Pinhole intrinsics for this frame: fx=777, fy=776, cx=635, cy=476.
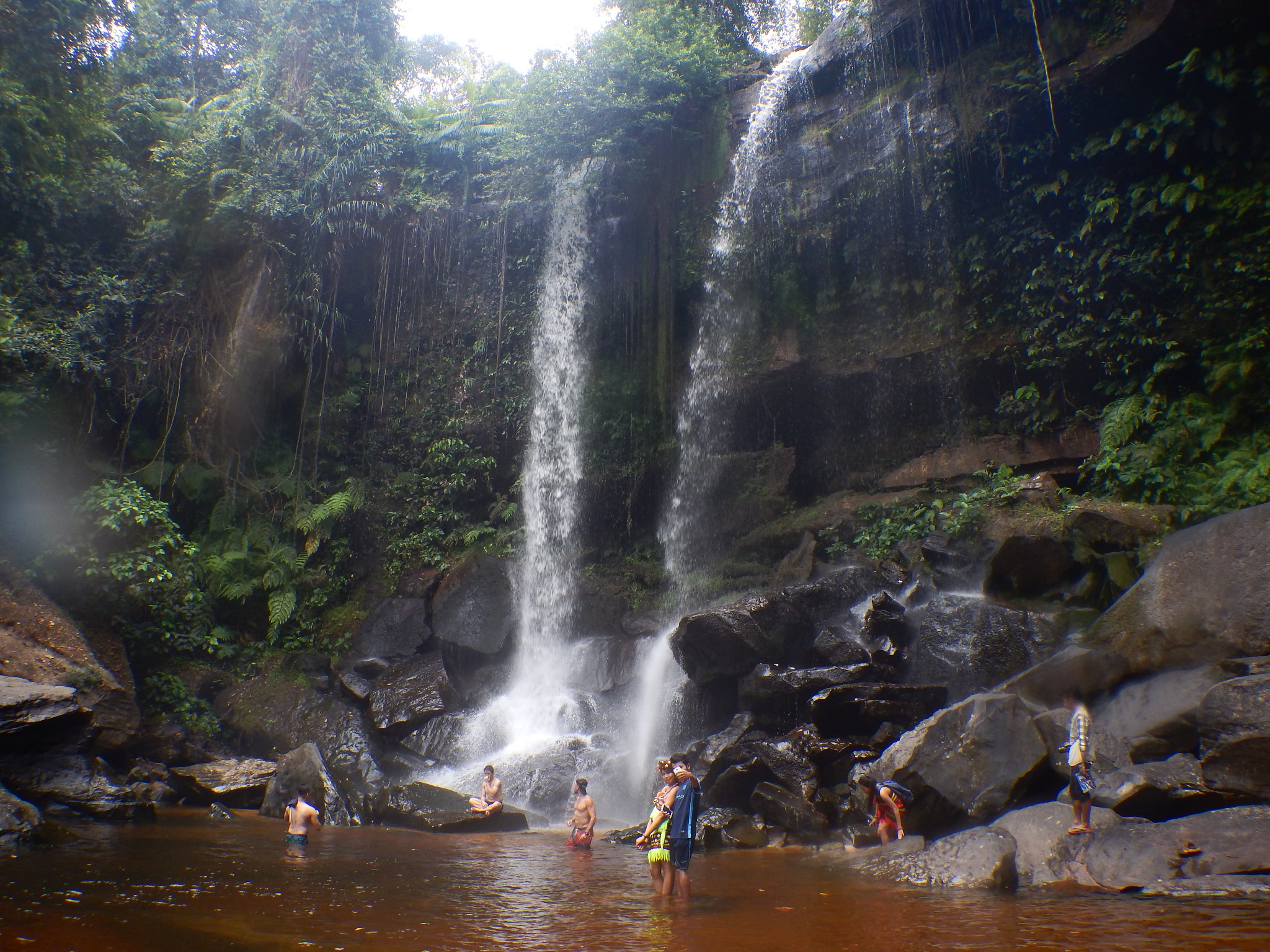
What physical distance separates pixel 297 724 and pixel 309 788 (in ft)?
9.60

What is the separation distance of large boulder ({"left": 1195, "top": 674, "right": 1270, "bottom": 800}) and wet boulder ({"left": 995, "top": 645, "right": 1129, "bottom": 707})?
73.2 inches

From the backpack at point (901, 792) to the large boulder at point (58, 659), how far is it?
882 cm

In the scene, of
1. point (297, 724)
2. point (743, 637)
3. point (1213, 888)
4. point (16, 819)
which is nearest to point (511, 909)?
point (1213, 888)

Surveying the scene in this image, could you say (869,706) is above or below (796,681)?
below

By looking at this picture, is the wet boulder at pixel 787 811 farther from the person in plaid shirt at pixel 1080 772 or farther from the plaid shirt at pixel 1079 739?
the plaid shirt at pixel 1079 739

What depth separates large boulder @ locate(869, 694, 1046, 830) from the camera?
22.6 ft

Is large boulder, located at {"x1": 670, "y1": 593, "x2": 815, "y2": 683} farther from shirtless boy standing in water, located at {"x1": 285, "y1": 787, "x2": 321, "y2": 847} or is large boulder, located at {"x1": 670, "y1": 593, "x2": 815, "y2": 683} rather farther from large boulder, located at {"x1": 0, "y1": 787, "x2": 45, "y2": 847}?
large boulder, located at {"x1": 0, "y1": 787, "x2": 45, "y2": 847}

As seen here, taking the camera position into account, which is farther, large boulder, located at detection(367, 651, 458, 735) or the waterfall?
the waterfall

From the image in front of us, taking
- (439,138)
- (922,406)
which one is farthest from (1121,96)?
(439,138)

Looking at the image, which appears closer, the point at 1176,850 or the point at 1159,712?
the point at 1176,850

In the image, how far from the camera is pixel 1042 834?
19.3 ft

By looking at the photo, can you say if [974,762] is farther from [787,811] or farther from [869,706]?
[787,811]

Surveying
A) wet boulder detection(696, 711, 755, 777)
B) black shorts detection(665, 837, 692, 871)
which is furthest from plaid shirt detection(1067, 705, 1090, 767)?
wet boulder detection(696, 711, 755, 777)

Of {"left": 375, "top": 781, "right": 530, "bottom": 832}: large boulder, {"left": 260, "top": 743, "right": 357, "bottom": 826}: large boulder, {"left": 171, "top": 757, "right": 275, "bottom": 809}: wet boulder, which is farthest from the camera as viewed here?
{"left": 171, "top": 757, "right": 275, "bottom": 809}: wet boulder
